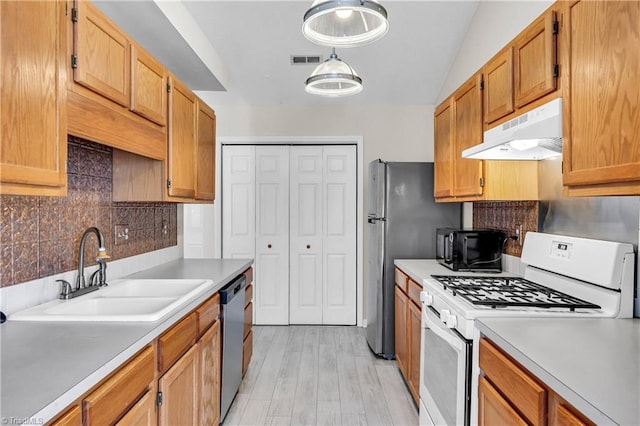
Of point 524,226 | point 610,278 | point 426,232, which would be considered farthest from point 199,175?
point 610,278

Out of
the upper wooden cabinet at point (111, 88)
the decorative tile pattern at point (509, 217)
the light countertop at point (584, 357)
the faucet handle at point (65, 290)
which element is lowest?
the light countertop at point (584, 357)

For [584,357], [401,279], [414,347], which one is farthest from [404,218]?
[584,357]

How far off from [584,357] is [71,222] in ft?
6.99

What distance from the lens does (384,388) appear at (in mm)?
2904

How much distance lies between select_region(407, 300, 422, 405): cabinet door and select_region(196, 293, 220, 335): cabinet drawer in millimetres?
1263

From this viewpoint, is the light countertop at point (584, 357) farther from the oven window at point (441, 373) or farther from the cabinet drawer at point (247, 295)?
the cabinet drawer at point (247, 295)

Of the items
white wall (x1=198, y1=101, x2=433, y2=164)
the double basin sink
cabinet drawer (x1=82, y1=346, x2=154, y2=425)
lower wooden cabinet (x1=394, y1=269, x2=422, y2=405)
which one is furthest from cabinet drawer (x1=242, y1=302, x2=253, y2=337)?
white wall (x1=198, y1=101, x2=433, y2=164)

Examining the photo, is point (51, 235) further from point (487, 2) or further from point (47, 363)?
point (487, 2)

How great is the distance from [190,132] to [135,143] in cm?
78

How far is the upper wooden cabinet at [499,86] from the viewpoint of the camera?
1.98 m

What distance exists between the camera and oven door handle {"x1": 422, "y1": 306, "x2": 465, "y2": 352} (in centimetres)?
170

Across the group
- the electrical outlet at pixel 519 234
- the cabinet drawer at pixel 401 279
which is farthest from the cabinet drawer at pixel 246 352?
the electrical outlet at pixel 519 234

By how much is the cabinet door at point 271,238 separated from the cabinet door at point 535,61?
291 centimetres

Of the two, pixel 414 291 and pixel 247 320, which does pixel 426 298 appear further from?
pixel 247 320
